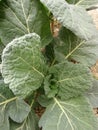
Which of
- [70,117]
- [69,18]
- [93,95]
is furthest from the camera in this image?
[93,95]

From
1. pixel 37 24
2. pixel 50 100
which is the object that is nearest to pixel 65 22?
pixel 37 24

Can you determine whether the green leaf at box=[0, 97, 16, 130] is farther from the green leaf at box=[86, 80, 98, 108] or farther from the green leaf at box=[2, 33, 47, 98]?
the green leaf at box=[86, 80, 98, 108]

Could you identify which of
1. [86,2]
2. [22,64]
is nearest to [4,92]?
[22,64]

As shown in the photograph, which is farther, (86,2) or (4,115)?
(86,2)

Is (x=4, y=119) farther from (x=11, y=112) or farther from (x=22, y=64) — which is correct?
(x=22, y=64)

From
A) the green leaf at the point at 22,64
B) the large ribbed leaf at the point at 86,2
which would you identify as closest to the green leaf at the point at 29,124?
the green leaf at the point at 22,64

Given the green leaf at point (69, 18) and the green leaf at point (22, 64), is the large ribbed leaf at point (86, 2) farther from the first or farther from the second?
the green leaf at point (22, 64)

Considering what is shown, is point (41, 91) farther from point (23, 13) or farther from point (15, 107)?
point (23, 13)
